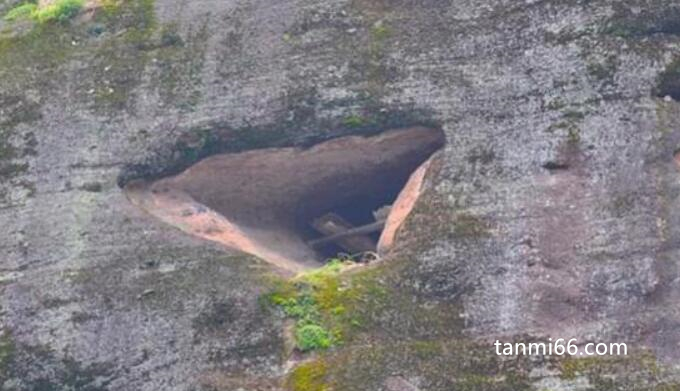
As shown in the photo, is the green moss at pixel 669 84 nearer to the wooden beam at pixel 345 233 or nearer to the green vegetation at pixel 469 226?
the green vegetation at pixel 469 226

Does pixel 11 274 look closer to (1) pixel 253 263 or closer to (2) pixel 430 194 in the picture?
(1) pixel 253 263

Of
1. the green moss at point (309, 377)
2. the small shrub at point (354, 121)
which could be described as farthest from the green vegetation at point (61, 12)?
the green moss at point (309, 377)

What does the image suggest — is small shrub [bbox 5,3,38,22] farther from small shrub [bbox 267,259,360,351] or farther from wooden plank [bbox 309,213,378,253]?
small shrub [bbox 267,259,360,351]

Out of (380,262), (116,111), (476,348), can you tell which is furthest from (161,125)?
(476,348)

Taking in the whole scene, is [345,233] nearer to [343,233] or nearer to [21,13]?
[343,233]

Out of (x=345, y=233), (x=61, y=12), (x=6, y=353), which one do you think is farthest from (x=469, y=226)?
(x=61, y=12)

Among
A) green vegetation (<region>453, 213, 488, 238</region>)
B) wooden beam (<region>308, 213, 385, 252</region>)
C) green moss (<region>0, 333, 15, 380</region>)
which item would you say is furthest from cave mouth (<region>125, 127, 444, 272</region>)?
green moss (<region>0, 333, 15, 380</region>)

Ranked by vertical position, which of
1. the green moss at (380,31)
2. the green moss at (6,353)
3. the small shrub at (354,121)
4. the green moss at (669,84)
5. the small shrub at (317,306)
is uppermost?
the green moss at (380,31)
